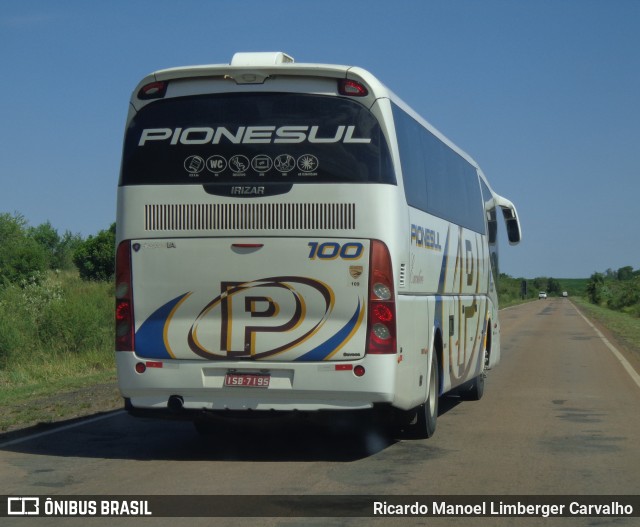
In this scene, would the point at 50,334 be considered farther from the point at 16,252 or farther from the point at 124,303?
the point at 16,252

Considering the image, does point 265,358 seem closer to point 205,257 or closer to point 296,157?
point 205,257

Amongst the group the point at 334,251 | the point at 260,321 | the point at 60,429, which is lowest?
the point at 60,429

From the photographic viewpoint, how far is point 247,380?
1000cm

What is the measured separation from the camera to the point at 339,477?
30.7 feet

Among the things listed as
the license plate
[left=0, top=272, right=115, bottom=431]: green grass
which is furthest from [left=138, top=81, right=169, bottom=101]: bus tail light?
[left=0, top=272, right=115, bottom=431]: green grass

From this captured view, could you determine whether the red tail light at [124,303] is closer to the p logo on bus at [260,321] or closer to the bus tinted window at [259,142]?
the p logo on bus at [260,321]

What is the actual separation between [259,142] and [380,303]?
1.91m

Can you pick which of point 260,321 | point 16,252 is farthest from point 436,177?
point 16,252

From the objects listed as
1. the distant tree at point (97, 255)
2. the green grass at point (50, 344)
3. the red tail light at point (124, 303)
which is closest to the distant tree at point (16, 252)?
the distant tree at point (97, 255)

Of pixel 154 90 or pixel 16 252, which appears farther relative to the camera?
pixel 16 252

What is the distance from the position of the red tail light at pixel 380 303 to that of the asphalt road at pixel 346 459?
0.95 metres

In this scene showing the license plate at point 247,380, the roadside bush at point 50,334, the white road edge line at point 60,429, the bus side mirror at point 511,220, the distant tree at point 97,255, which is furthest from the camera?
the distant tree at point 97,255

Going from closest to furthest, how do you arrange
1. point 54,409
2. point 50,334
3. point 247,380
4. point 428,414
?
point 247,380
point 428,414
point 54,409
point 50,334

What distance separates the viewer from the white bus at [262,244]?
32.6 feet
